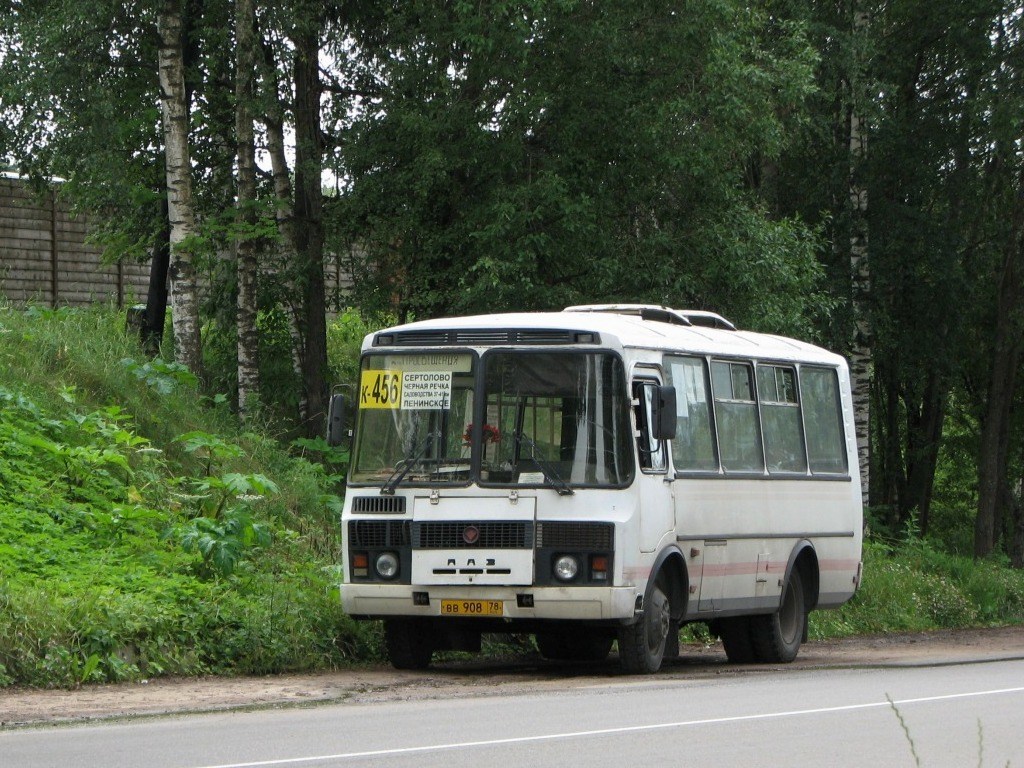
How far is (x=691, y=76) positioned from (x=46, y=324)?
9.08 metres

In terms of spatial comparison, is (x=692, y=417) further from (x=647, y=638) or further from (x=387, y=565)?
(x=387, y=565)

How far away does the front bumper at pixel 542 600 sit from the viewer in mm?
13305

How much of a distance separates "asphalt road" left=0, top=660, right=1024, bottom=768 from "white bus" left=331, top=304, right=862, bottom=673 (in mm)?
1079

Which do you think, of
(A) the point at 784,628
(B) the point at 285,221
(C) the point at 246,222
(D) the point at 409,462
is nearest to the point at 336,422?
(D) the point at 409,462

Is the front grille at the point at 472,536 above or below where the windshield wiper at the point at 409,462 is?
below

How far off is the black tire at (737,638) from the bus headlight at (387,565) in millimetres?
4299

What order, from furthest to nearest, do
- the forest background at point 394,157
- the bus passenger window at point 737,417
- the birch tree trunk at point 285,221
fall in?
1. the birch tree trunk at point 285,221
2. the forest background at point 394,157
3. the bus passenger window at point 737,417

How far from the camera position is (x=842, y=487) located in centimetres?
1791

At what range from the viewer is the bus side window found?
13.8 m

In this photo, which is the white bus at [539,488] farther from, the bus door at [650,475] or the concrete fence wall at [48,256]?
the concrete fence wall at [48,256]

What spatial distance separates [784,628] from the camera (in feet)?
56.0

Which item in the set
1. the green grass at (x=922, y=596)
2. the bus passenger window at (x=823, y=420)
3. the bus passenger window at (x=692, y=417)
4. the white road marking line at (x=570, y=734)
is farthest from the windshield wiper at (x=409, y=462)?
the green grass at (x=922, y=596)

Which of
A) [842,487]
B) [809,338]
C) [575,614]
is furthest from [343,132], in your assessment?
[575,614]

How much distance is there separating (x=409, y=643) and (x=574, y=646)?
1748mm
